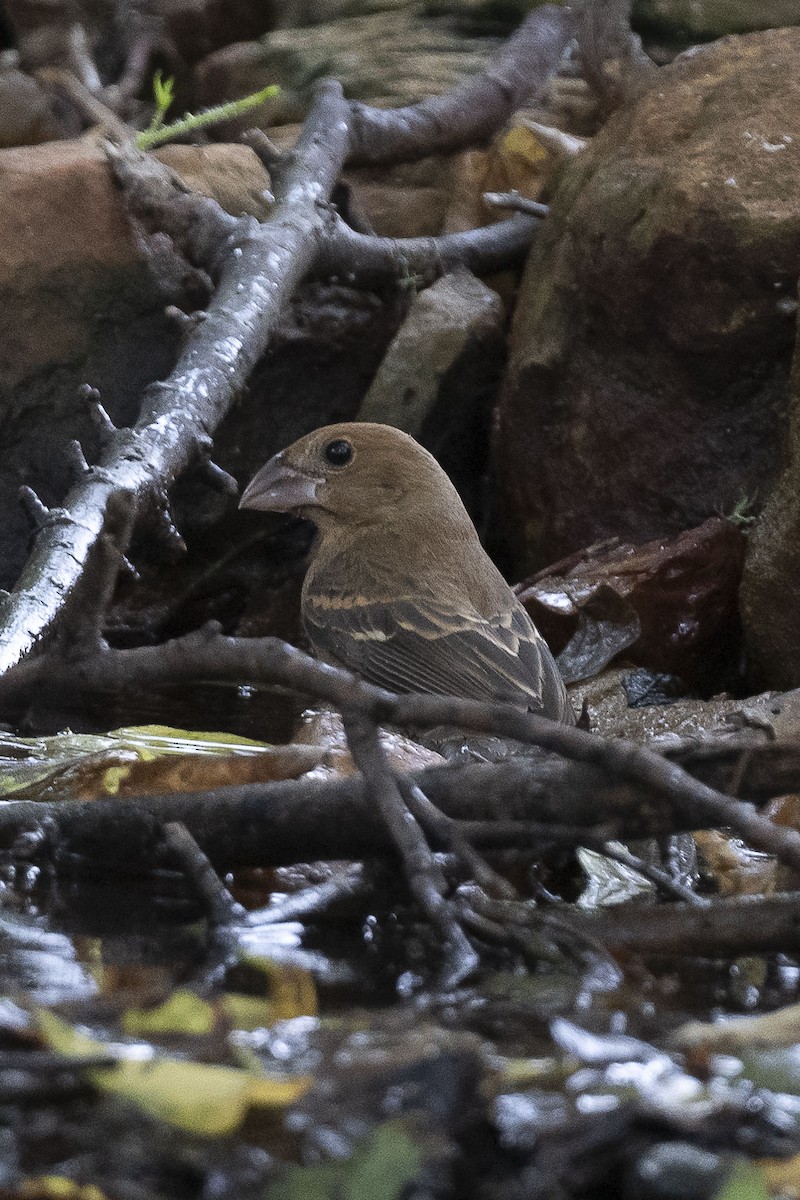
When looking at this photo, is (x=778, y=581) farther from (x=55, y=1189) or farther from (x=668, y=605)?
(x=55, y=1189)

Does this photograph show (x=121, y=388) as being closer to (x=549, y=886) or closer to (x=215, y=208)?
(x=215, y=208)

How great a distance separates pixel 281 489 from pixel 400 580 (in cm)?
61

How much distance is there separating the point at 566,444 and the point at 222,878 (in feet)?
11.6

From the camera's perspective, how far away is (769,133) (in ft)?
17.6

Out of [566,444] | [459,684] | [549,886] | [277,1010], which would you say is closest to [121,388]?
[566,444]

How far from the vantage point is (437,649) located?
440 centimetres

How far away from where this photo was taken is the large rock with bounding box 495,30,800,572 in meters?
5.19

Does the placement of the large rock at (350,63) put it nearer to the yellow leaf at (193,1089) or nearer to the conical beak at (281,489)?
the conical beak at (281,489)

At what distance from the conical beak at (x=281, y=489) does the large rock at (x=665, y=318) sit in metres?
1.17

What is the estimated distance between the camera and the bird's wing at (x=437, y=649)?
13.9ft

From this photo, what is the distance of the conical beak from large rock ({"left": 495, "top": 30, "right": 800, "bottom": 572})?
1170 mm

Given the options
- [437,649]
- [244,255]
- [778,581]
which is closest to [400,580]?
[437,649]

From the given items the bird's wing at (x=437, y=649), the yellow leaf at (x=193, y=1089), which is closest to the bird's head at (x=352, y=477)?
the bird's wing at (x=437, y=649)

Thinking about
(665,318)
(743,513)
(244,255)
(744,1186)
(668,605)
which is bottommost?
(668,605)
